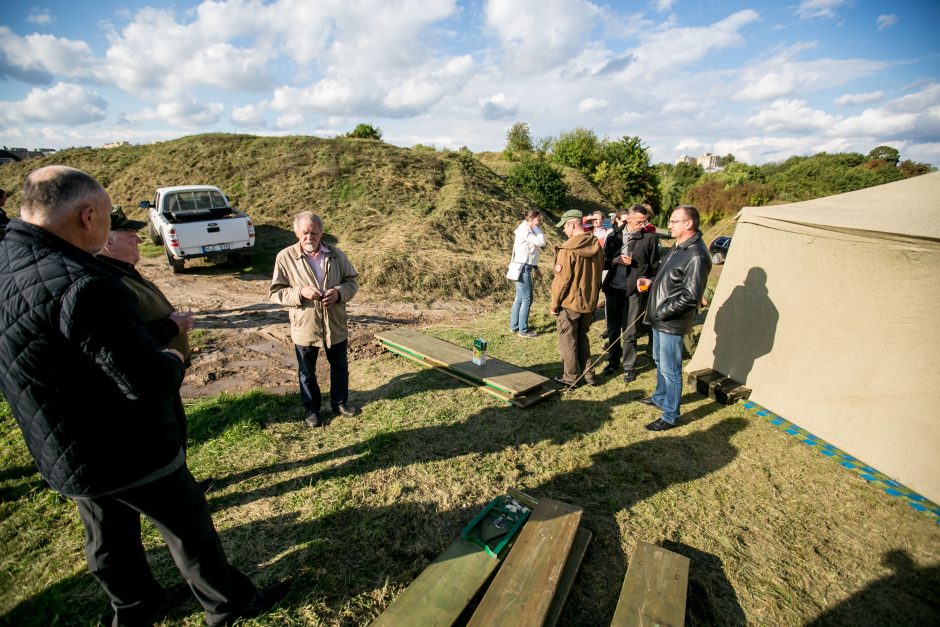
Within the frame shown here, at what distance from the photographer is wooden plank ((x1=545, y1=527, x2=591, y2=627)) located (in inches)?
89.4

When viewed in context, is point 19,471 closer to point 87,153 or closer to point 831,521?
point 831,521

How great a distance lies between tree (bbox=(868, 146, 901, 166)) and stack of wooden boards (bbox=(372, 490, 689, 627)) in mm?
60587

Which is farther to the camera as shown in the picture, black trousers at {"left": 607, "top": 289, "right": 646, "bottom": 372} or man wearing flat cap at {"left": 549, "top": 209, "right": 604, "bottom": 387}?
black trousers at {"left": 607, "top": 289, "right": 646, "bottom": 372}

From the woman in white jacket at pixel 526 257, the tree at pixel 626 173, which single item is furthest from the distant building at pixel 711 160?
the woman in white jacket at pixel 526 257

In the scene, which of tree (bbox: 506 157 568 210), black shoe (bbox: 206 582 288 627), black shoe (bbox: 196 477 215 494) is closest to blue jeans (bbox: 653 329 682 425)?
black shoe (bbox: 206 582 288 627)

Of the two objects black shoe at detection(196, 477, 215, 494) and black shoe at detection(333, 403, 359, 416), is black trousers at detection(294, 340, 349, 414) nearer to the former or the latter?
black shoe at detection(333, 403, 359, 416)

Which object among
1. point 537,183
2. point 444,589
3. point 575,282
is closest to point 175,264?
point 575,282

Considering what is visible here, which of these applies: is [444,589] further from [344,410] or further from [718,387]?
[718,387]

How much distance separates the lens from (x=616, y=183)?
103 feet

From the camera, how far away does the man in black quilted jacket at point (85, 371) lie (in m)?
1.50

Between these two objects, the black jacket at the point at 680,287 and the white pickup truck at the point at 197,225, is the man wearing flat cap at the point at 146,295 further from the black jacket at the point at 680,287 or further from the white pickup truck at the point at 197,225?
the white pickup truck at the point at 197,225

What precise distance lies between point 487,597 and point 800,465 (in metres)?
3.51

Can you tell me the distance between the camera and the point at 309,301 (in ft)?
12.2

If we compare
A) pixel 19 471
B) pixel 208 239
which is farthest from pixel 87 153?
pixel 19 471
